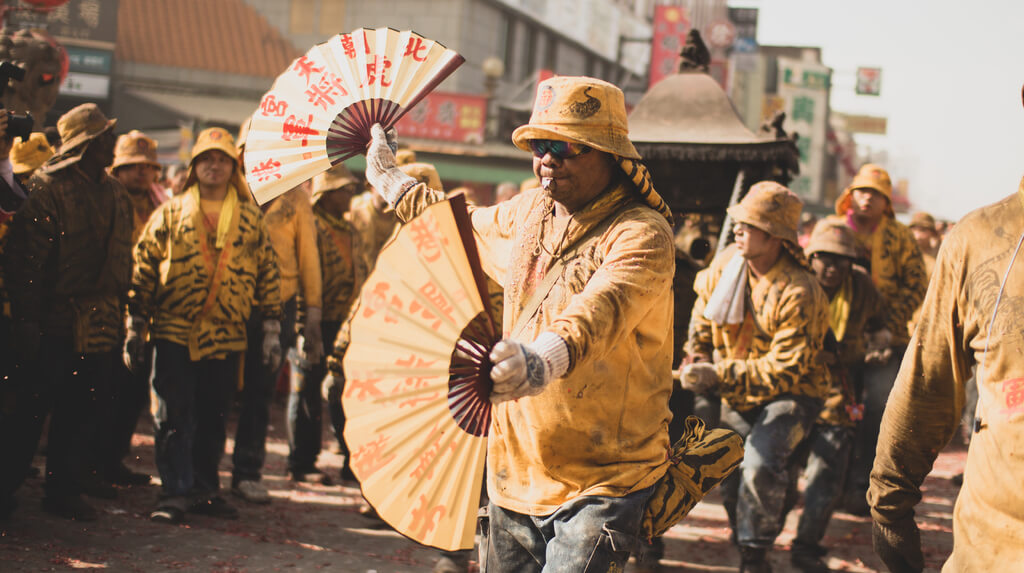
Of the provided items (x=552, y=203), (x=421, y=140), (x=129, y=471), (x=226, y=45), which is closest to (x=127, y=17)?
(x=226, y=45)

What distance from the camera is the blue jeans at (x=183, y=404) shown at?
21.4 ft

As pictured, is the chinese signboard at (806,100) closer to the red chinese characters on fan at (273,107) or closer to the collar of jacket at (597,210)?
the red chinese characters on fan at (273,107)

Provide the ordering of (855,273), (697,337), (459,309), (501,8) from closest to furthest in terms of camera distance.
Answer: (459,309)
(697,337)
(855,273)
(501,8)

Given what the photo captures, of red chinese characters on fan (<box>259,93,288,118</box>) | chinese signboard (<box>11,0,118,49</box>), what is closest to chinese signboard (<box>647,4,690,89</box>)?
chinese signboard (<box>11,0,118,49</box>)

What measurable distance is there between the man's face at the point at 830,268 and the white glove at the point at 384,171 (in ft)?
13.2

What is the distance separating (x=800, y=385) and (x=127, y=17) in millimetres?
25884

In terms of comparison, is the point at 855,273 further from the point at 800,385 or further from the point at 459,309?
the point at 459,309

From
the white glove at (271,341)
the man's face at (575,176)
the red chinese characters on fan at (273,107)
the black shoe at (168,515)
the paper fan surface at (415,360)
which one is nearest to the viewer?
the paper fan surface at (415,360)

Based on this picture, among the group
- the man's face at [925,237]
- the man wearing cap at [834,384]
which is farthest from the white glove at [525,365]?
the man's face at [925,237]

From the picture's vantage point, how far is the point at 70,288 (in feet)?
20.7

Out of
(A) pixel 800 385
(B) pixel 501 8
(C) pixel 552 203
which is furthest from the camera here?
(B) pixel 501 8

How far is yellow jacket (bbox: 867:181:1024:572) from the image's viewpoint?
99.8 inches

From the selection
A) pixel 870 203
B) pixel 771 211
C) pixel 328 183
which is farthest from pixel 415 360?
pixel 870 203

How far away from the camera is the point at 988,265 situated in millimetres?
2650
